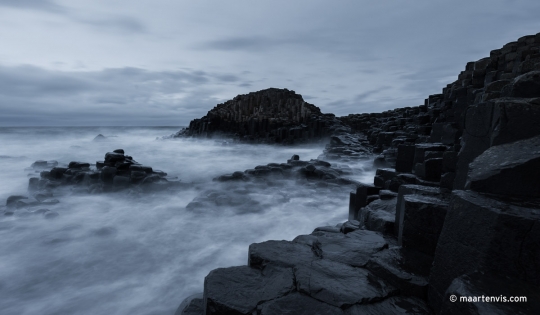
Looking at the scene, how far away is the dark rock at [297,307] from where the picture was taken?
2098 millimetres

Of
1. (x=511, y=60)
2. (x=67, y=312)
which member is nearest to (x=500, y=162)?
(x=67, y=312)

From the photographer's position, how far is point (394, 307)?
7.07 ft

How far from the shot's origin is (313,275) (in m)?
2.55

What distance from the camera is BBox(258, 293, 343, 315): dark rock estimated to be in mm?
2098

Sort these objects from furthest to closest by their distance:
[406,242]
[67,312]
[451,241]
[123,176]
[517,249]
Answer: [123,176] → [67,312] → [406,242] → [451,241] → [517,249]

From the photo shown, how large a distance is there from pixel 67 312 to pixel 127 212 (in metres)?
4.44

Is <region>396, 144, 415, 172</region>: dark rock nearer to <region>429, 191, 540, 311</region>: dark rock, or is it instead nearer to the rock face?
<region>429, 191, 540, 311</region>: dark rock

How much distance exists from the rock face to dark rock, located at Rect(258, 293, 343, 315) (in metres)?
24.7

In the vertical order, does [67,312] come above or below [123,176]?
below

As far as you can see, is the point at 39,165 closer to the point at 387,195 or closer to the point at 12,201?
the point at 12,201

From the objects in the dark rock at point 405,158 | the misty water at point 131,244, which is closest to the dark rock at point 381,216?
the misty water at point 131,244

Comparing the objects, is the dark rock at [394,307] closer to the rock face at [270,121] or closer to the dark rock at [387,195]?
the dark rock at [387,195]

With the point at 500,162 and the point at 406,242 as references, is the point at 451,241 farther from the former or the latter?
the point at 406,242

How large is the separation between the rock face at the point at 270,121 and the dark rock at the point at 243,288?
79.9ft
